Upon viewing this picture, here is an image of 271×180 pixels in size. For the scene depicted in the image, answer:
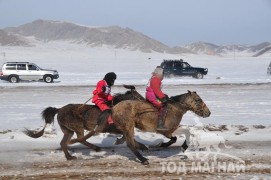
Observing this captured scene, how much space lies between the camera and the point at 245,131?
1268 cm

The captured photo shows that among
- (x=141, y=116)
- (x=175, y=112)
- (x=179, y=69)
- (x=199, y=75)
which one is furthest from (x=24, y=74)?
(x=175, y=112)

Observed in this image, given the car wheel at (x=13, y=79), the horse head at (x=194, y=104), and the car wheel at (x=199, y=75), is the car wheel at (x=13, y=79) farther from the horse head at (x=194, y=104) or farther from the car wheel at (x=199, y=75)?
the horse head at (x=194, y=104)

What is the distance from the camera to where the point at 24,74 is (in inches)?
1433

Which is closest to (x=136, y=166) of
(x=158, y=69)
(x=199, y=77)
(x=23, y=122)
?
(x=158, y=69)

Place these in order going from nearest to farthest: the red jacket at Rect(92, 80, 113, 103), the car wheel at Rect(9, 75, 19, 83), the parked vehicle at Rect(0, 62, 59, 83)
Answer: the red jacket at Rect(92, 80, 113, 103), the parked vehicle at Rect(0, 62, 59, 83), the car wheel at Rect(9, 75, 19, 83)

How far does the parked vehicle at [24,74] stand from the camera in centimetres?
3594

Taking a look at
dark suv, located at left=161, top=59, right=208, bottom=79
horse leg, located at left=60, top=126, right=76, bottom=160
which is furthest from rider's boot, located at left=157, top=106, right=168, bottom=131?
dark suv, located at left=161, top=59, right=208, bottom=79

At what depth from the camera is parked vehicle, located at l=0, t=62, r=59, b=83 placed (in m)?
35.9

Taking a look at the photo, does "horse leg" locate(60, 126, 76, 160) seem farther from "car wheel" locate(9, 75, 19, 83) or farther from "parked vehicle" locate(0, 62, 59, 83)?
"car wheel" locate(9, 75, 19, 83)

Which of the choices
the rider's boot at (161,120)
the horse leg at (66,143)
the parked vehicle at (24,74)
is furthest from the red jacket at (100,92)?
the parked vehicle at (24,74)

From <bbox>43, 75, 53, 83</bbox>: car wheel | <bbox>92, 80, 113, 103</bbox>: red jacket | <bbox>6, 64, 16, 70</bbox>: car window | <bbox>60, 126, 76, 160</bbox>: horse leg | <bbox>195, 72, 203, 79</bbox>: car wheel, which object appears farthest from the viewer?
<bbox>195, 72, 203, 79</bbox>: car wheel

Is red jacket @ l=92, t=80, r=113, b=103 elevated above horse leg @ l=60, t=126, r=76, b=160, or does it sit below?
above

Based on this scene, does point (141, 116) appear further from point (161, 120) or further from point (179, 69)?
point (179, 69)

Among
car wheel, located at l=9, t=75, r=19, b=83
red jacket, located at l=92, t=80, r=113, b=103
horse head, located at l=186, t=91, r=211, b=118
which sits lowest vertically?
car wheel, located at l=9, t=75, r=19, b=83
